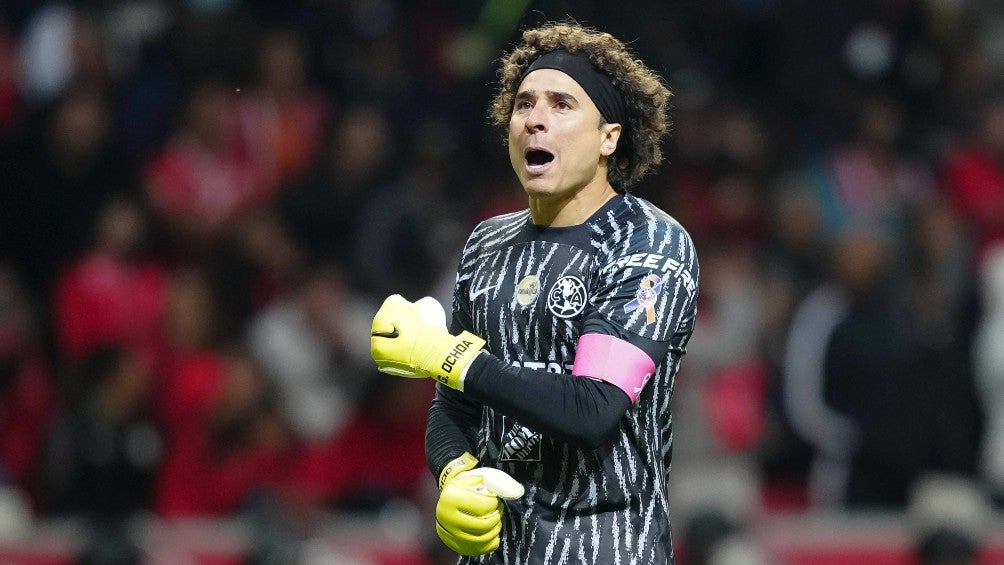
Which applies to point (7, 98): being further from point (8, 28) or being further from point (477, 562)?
point (477, 562)

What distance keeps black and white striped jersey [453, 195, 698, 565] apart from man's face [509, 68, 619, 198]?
0.46 ft

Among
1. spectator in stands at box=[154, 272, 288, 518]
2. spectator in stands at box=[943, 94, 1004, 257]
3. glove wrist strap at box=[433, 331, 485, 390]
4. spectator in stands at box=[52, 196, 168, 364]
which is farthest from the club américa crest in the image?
spectator in stands at box=[943, 94, 1004, 257]

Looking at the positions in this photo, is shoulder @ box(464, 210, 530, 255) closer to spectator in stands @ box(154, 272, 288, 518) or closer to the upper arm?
the upper arm

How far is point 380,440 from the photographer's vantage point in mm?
7984

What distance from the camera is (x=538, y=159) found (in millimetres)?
4223

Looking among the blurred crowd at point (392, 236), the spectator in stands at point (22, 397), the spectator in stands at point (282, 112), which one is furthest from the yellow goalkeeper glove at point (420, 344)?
the spectator in stands at point (282, 112)

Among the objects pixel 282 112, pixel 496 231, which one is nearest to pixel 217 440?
pixel 282 112

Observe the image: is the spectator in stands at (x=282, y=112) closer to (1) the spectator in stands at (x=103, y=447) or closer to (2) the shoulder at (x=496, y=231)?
(1) the spectator in stands at (x=103, y=447)

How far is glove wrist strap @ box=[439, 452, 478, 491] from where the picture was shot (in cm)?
414

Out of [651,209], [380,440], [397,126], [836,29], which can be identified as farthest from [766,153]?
[651,209]

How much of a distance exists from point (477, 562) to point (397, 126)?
227 inches

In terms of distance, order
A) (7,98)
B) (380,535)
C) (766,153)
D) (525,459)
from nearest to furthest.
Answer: (525,459)
(380,535)
(7,98)
(766,153)

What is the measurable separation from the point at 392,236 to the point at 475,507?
5.20 meters

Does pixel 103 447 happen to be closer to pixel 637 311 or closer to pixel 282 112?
pixel 282 112
